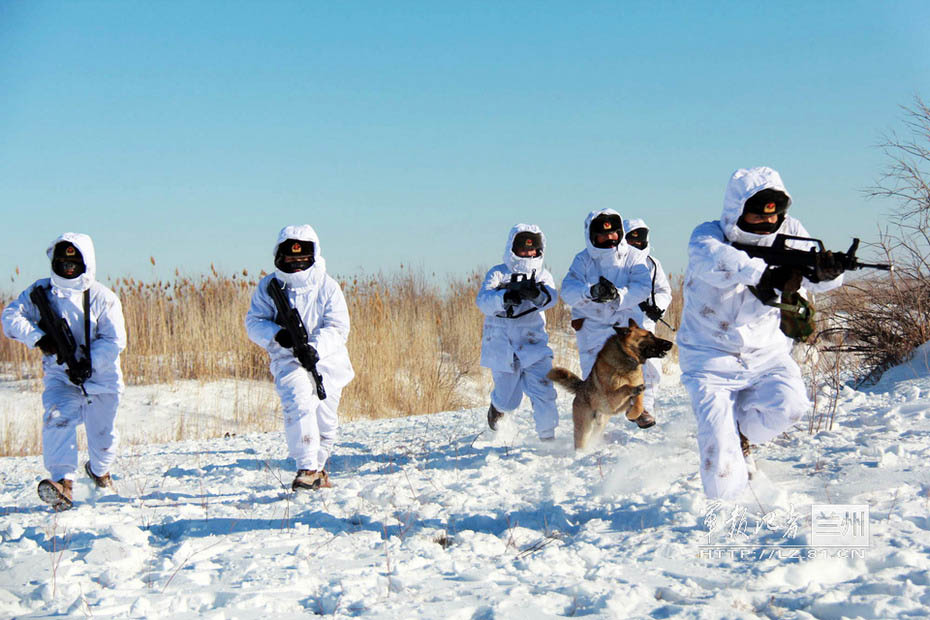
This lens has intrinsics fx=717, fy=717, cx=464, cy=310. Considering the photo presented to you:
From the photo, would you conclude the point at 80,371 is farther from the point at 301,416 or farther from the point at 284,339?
the point at 301,416

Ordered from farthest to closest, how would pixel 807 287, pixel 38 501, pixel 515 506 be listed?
1. pixel 38 501
2. pixel 515 506
3. pixel 807 287

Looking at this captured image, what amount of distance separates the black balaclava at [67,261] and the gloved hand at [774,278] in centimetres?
481

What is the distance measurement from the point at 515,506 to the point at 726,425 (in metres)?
1.37

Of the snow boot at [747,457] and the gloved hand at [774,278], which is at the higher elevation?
the gloved hand at [774,278]

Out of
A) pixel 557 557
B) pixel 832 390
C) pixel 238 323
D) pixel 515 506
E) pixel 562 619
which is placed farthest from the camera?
pixel 238 323

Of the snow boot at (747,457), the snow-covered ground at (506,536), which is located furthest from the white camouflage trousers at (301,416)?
the snow boot at (747,457)

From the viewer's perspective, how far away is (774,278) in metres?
3.86

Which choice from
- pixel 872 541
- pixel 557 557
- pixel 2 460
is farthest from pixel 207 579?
pixel 2 460

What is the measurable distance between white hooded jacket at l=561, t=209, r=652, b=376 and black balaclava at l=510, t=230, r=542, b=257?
0.39 meters

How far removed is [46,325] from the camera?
5.36 meters

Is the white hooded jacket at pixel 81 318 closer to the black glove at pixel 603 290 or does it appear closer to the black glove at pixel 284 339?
the black glove at pixel 284 339

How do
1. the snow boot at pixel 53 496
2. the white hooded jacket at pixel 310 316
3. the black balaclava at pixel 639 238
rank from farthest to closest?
1. the black balaclava at pixel 639 238
2. the white hooded jacket at pixel 310 316
3. the snow boot at pixel 53 496

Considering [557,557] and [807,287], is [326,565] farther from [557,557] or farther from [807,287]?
[807,287]

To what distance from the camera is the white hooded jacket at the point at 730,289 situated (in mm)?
3980
